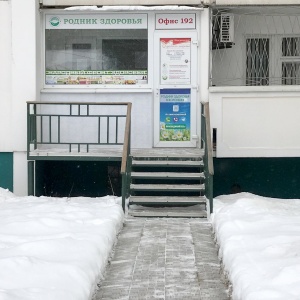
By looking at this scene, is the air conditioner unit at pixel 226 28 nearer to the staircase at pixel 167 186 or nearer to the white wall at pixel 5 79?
the staircase at pixel 167 186

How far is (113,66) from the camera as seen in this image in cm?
1384

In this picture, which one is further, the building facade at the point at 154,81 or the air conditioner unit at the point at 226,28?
the air conditioner unit at the point at 226,28

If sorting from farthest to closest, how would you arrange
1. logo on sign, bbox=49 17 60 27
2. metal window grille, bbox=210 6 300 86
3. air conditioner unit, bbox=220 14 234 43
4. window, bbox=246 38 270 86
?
window, bbox=246 38 270 86, metal window grille, bbox=210 6 300 86, air conditioner unit, bbox=220 14 234 43, logo on sign, bbox=49 17 60 27

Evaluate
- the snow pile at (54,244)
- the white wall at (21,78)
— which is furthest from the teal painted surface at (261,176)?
the white wall at (21,78)

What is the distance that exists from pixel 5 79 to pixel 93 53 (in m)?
1.59

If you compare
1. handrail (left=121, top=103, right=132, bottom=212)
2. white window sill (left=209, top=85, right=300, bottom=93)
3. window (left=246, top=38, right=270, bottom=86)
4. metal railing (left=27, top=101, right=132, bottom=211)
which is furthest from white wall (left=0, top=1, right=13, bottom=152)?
window (left=246, top=38, right=270, bottom=86)

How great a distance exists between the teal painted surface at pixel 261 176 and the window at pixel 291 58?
5.42 ft

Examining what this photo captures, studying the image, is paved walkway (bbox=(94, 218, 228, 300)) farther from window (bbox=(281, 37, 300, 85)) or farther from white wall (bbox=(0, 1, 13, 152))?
window (bbox=(281, 37, 300, 85))

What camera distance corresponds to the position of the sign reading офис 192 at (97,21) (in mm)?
13703

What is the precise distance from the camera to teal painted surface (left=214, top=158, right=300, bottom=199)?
46.2ft

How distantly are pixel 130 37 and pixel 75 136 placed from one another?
6.43 ft

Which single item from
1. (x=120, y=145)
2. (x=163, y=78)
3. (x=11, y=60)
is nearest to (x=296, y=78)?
(x=163, y=78)

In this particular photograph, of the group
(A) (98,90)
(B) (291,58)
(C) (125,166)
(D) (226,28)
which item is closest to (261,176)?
(B) (291,58)

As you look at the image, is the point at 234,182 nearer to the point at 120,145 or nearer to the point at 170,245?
the point at 120,145
